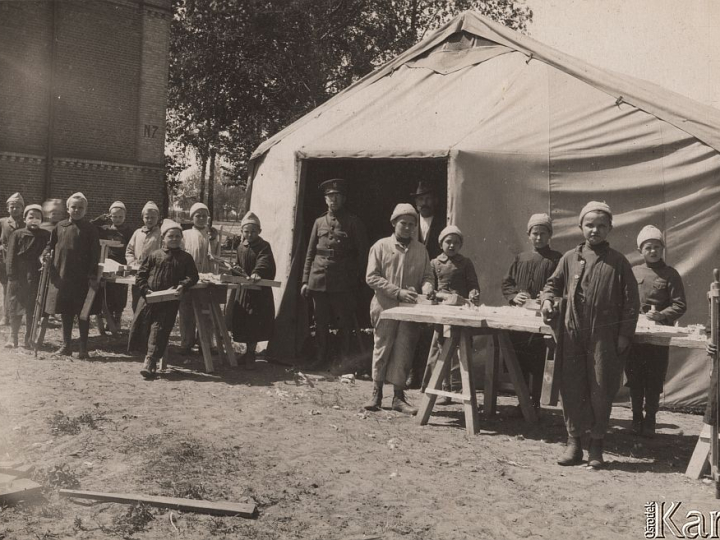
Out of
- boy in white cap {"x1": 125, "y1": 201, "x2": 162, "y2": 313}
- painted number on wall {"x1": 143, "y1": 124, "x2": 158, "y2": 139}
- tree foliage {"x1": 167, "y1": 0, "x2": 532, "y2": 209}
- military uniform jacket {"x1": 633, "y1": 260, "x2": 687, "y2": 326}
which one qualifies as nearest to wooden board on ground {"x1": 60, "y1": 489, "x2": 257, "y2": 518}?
military uniform jacket {"x1": 633, "y1": 260, "x2": 687, "y2": 326}

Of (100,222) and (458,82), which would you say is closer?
(458,82)

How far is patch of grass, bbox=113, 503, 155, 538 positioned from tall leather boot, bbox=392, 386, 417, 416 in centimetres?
289

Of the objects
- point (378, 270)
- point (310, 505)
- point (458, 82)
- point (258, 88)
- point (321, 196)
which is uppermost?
point (258, 88)

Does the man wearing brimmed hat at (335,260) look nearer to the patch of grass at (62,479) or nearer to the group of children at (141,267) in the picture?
the group of children at (141,267)

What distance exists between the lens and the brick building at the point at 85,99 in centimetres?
1797

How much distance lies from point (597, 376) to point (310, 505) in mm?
2064

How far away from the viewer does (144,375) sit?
24.1ft

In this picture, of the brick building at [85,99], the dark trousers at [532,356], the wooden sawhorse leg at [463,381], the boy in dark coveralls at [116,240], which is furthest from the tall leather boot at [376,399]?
the brick building at [85,99]

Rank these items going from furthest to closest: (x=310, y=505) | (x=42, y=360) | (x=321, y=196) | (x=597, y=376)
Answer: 1. (x=321, y=196)
2. (x=42, y=360)
3. (x=597, y=376)
4. (x=310, y=505)

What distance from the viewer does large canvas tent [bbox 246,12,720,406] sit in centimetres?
722

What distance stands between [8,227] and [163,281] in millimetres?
3985

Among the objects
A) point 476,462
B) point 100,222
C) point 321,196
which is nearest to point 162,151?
point 100,222

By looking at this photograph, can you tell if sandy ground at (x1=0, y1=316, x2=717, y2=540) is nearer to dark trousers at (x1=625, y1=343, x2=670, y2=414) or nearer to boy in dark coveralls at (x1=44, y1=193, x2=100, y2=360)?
dark trousers at (x1=625, y1=343, x2=670, y2=414)

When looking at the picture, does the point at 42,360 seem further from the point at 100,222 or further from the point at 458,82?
the point at 458,82
